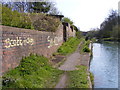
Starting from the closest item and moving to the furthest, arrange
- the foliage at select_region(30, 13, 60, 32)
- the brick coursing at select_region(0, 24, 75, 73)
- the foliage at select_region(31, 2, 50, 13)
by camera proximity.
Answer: the brick coursing at select_region(0, 24, 75, 73), the foliage at select_region(30, 13, 60, 32), the foliage at select_region(31, 2, 50, 13)

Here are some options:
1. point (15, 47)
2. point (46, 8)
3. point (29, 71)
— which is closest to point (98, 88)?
point (29, 71)

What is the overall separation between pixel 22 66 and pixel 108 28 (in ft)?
181

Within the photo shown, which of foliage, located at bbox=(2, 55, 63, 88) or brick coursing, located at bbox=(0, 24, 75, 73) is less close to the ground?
brick coursing, located at bbox=(0, 24, 75, 73)

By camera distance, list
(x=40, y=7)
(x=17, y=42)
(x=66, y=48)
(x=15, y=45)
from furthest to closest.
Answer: (x=40, y=7)
(x=66, y=48)
(x=17, y=42)
(x=15, y=45)

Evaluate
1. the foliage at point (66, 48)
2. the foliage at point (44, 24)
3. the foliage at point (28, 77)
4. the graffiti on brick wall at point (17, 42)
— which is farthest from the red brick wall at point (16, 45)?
the foliage at point (66, 48)

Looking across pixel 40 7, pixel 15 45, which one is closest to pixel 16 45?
pixel 15 45

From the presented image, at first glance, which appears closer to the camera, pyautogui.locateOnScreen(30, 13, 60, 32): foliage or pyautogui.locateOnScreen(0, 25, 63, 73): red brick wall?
pyautogui.locateOnScreen(0, 25, 63, 73): red brick wall

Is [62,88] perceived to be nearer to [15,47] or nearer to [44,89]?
[44,89]

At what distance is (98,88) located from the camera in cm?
687

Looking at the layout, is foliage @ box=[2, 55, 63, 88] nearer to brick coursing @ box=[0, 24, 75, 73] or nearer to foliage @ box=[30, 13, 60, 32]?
brick coursing @ box=[0, 24, 75, 73]

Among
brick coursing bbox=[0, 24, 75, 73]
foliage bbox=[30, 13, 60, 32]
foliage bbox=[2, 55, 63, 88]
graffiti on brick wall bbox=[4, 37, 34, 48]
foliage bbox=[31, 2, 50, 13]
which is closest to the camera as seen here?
foliage bbox=[2, 55, 63, 88]

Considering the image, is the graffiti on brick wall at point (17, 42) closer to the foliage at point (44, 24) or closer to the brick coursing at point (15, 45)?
the brick coursing at point (15, 45)

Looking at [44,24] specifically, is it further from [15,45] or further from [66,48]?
[15,45]

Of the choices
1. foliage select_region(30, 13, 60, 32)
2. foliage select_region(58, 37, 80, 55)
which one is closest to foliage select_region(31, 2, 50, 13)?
foliage select_region(58, 37, 80, 55)
